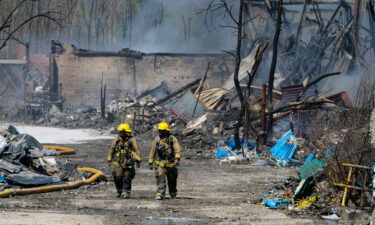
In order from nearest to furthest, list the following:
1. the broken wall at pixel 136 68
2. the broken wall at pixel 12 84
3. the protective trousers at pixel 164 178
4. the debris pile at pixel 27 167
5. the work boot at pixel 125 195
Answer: the protective trousers at pixel 164 178, the work boot at pixel 125 195, the debris pile at pixel 27 167, the broken wall at pixel 136 68, the broken wall at pixel 12 84

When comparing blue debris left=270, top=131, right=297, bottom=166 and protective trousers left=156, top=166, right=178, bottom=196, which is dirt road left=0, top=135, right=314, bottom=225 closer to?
protective trousers left=156, top=166, right=178, bottom=196

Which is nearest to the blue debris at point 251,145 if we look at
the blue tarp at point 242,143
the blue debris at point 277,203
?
the blue tarp at point 242,143

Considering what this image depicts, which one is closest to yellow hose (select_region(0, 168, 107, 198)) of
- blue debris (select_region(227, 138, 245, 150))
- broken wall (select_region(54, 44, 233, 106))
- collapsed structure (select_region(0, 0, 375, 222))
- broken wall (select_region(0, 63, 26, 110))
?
collapsed structure (select_region(0, 0, 375, 222))

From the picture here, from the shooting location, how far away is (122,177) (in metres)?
11.1

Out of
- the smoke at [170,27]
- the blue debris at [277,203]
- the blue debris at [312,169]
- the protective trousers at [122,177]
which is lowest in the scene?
the blue debris at [277,203]

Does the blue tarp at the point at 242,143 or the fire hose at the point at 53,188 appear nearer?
the fire hose at the point at 53,188

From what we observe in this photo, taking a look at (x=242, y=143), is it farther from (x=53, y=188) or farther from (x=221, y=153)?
(x=53, y=188)

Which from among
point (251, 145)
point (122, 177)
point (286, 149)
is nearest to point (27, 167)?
point (122, 177)

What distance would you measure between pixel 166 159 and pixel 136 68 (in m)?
30.4

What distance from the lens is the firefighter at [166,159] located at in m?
10.9

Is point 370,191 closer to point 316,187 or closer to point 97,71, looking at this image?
point 316,187

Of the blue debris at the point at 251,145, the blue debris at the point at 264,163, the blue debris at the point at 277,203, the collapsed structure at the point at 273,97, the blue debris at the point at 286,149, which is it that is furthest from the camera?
the blue debris at the point at 251,145

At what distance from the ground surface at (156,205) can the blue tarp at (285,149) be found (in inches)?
108

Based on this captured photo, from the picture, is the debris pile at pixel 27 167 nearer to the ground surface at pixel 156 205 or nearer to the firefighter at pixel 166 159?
the ground surface at pixel 156 205
